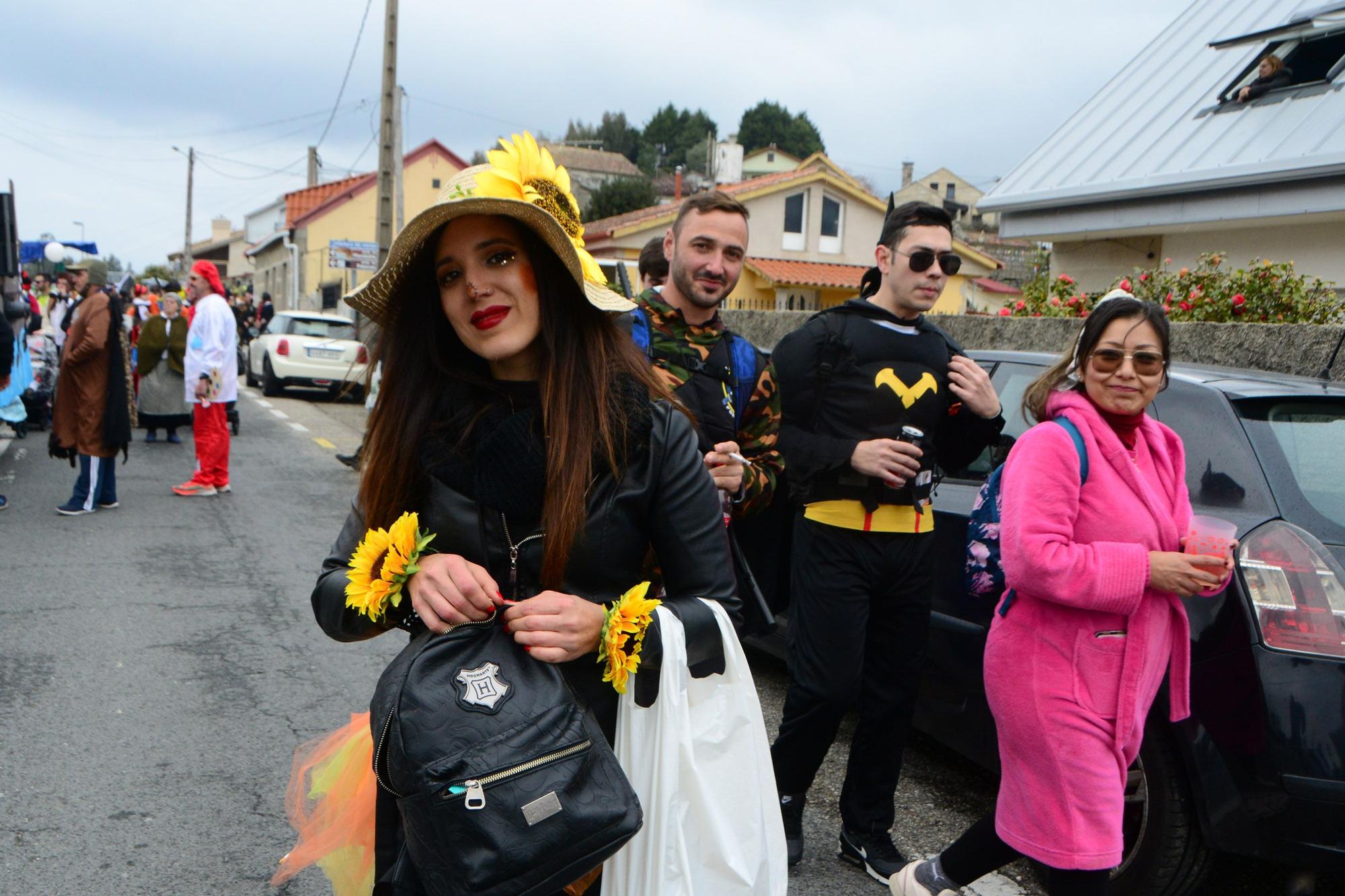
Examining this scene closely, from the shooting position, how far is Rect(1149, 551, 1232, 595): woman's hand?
7.89ft

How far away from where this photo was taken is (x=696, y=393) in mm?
3229

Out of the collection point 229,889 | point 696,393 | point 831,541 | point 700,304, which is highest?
point 700,304

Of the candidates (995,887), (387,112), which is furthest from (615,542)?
(387,112)

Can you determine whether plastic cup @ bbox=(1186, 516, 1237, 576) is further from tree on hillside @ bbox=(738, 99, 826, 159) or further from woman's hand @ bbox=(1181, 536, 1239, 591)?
tree on hillside @ bbox=(738, 99, 826, 159)

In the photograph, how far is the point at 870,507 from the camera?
327 cm

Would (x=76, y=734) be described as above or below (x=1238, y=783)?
below

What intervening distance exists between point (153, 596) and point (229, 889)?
3395 millimetres

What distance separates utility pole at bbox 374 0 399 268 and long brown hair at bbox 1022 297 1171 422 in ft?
52.2

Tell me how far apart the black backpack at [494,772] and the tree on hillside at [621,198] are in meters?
43.7

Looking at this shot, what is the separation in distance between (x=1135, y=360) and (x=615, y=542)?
4.94 feet

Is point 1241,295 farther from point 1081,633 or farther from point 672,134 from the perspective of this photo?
point 672,134

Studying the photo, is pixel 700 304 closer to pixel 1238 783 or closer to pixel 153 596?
pixel 1238 783

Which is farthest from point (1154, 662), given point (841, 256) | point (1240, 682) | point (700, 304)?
point (841, 256)

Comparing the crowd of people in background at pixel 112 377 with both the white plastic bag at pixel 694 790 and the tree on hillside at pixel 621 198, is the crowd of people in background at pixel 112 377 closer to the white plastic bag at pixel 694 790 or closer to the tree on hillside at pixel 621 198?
the white plastic bag at pixel 694 790
